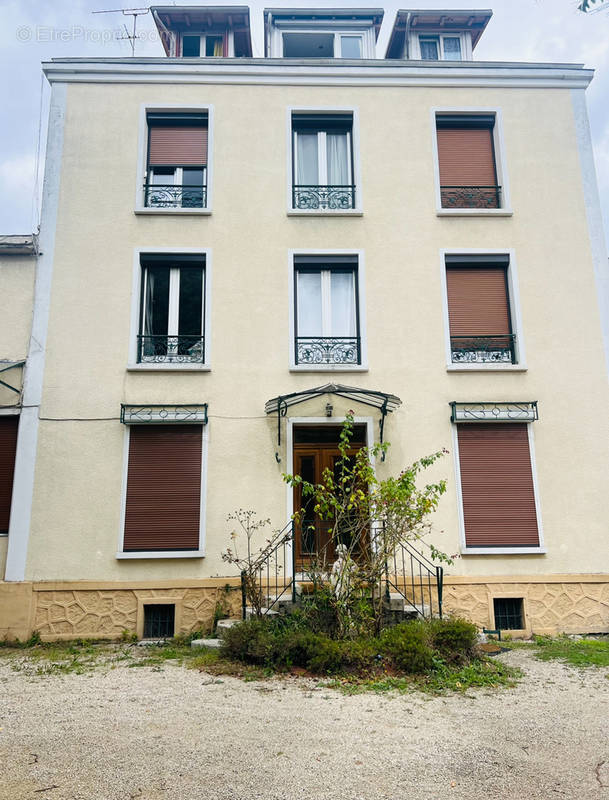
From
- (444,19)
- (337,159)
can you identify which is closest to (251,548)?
(337,159)

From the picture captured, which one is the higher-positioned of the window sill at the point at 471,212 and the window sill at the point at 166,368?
the window sill at the point at 471,212

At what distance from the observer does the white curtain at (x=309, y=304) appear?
10070mm

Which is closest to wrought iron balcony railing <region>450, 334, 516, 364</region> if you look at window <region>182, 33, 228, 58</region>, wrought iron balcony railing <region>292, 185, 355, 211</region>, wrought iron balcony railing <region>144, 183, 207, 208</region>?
wrought iron balcony railing <region>292, 185, 355, 211</region>

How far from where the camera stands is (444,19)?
496 inches

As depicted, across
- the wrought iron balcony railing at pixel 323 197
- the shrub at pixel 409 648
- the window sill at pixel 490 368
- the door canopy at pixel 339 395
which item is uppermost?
the wrought iron balcony railing at pixel 323 197

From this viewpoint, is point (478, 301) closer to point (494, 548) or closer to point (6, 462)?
point (494, 548)

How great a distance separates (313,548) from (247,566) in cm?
111

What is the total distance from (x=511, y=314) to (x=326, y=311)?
308 cm

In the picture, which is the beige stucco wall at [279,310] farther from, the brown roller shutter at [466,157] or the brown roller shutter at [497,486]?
the brown roller shutter at [466,157]

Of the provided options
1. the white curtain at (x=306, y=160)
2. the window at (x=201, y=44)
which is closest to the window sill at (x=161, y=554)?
the white curtain at (x=306, y=160)

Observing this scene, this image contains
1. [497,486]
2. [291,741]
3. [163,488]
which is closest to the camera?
[291,741]

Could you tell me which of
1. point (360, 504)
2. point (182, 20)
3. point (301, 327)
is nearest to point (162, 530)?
point (360, 504)

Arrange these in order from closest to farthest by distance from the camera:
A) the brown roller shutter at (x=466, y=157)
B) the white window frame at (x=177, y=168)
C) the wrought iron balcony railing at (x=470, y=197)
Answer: the white window frame at (x=177, y=168), the wrought iron balcony railing at (x=470, y=197), the brown roller shutter at (x=466, y=157)

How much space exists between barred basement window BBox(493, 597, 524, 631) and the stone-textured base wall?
10 centimetres
